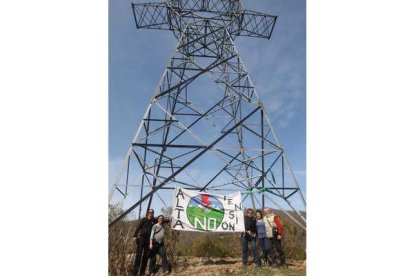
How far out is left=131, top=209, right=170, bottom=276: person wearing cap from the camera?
4.42 metres

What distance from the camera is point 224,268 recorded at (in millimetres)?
4691

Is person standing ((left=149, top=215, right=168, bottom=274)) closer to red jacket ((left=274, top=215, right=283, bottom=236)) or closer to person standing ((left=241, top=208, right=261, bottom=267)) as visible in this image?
person standing ((left=241, top=208, right=261, bottom=267))

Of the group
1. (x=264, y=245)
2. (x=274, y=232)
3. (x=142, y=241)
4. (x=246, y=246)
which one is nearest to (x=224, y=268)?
(x=246, y=246)

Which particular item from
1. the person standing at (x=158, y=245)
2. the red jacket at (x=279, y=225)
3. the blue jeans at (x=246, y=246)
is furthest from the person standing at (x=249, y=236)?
the person standing at (x=158, y=245)

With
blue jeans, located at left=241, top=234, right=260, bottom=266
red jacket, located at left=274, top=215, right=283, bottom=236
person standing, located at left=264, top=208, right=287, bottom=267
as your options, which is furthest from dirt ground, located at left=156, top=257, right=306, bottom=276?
red jacket, located at left=274, top=215, right=283, bottom=236

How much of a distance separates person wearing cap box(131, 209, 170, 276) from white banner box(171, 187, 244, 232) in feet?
0.89

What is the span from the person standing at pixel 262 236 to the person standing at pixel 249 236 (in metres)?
0.05

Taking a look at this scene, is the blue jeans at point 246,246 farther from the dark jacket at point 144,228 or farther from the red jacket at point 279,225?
the dark jacket at point 144,228

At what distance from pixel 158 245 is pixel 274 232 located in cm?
142
